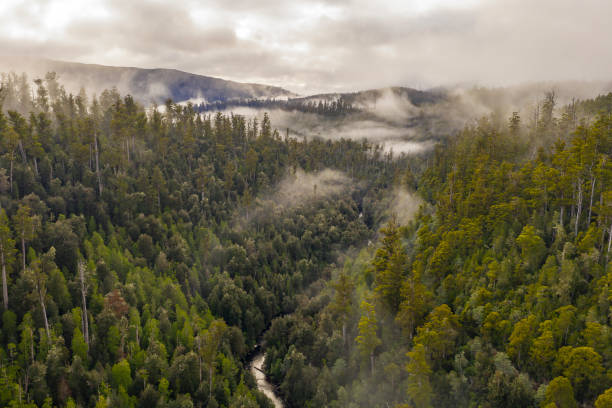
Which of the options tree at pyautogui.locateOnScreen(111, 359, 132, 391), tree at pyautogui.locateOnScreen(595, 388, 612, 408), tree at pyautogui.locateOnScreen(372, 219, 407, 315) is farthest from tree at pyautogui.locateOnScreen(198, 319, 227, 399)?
tree at pyautogui.locateOnScreen(595, 388, 612, 408)

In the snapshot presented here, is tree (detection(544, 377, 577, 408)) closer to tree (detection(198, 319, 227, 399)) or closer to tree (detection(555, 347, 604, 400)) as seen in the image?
tree (detection(555, 347, 604, 400))

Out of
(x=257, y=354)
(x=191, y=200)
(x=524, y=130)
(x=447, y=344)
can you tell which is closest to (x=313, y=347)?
(x=257, y=354)

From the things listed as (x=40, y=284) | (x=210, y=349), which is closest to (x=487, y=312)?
(x=210, y=349)

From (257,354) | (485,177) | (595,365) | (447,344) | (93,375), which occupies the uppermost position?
(485,177)

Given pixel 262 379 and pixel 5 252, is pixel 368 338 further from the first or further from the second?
pixel 5 252

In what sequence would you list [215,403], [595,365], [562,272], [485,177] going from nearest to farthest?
1. [595,365]
2. [562,272]
3. [215,403]
4. [485,177]

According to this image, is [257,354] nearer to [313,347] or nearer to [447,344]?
[313,347]
